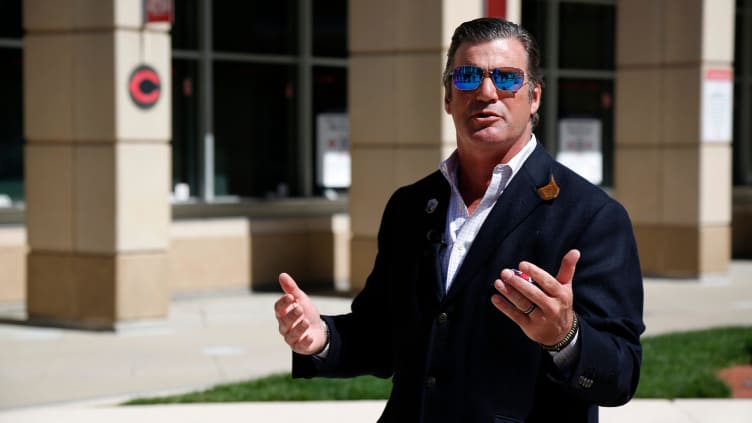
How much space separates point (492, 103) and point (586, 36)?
15.9 m

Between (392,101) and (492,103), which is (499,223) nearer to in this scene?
(492,103)

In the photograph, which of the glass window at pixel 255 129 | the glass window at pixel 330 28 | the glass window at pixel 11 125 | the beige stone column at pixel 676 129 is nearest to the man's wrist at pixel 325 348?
the glass window at pixel 11 125

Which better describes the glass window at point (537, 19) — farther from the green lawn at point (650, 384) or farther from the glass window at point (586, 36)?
the green lawn at point (650, 384)

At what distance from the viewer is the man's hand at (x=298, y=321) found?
128 inches

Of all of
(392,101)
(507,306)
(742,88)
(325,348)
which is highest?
(742,88)

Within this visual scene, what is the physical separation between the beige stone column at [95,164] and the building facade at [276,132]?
19 mm

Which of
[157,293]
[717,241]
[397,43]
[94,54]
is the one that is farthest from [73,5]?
[717,241]

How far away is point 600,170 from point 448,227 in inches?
619

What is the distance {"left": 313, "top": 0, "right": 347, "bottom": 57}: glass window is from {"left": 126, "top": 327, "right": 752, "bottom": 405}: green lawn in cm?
703

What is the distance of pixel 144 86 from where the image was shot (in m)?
11.7

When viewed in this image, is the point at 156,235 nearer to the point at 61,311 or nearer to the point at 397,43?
the point at 61,311

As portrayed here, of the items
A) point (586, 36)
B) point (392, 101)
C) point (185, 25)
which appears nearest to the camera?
point (392, 101)

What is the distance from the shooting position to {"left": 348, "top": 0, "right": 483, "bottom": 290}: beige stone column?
533 inches

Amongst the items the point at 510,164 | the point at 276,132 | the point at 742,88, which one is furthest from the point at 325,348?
the point at 742,88
